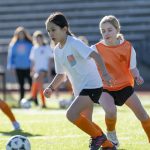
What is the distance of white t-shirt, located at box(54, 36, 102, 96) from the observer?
7.86 meters

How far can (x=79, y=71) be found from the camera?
796 centimetres

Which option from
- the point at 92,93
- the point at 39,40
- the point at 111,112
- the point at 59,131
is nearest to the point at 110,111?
the point at 111,112

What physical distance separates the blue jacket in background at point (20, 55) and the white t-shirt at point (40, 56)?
256 millimetres

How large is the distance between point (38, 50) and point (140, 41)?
11010mm

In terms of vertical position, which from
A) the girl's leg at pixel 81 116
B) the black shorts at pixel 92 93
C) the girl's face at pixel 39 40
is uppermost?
the black shorts at pixel 92 93

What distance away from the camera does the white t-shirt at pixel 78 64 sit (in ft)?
25.8

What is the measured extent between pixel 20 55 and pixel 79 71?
11.0 m

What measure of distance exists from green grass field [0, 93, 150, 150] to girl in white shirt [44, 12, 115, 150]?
3.18ft

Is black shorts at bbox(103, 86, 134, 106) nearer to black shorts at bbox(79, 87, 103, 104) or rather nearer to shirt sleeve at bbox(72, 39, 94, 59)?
black shorts at bbox(79, 87, 103, 104)

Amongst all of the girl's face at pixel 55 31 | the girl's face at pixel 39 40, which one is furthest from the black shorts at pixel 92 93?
the girl's face at pixel 39 40

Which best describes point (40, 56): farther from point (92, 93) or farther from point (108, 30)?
point (92, 93)

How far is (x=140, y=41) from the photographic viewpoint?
2883 centimetres

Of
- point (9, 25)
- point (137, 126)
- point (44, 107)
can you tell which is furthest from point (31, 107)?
point (9, 25)

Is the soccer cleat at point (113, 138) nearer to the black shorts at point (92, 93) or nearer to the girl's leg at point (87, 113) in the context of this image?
the girl's leg at point (87, 113)
